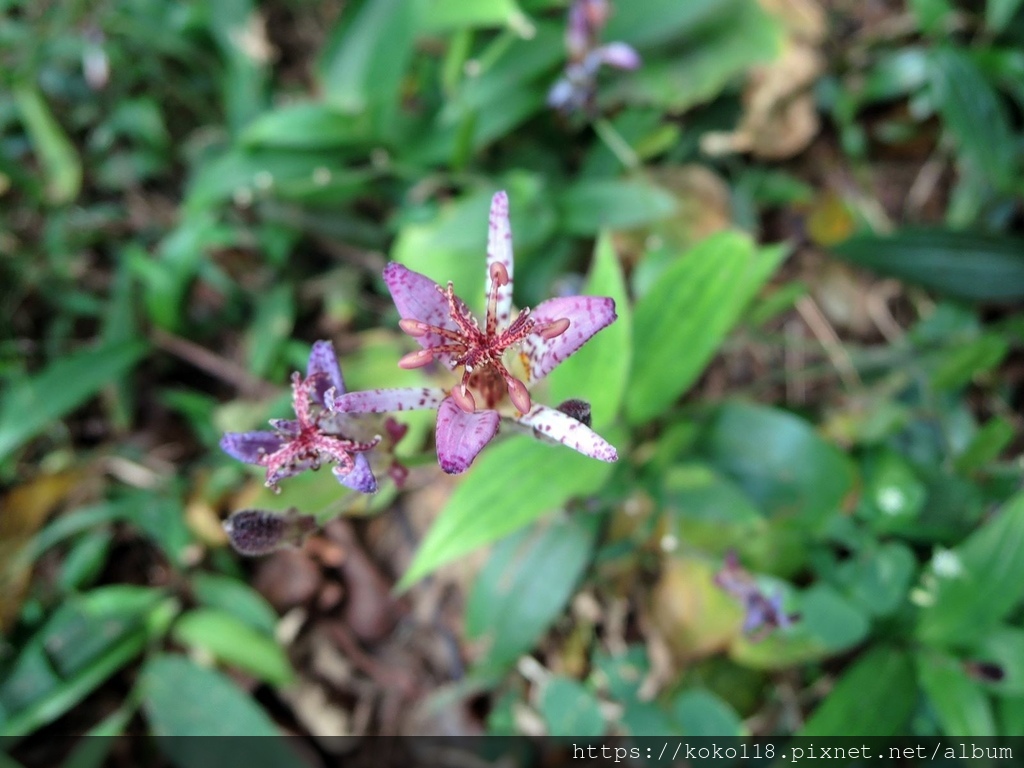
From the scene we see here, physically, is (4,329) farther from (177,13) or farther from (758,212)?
(758,212)

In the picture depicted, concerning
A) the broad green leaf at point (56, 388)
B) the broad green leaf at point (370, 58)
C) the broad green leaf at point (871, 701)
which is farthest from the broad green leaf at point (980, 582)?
the broad green leaf at point (56, 388)

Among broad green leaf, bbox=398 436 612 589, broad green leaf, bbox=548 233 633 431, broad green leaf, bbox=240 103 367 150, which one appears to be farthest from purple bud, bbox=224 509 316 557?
broad green leaf, bbox=240 103 367 150

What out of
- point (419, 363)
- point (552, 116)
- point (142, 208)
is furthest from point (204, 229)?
point (419, 363)

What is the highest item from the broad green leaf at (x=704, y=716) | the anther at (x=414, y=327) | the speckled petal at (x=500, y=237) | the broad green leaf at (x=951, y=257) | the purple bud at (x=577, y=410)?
the speckled petal at (x=500, y=237)

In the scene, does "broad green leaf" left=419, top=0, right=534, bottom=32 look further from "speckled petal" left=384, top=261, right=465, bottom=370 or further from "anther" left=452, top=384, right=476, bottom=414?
"anther" left=452, top=384, right=476, bottom=414

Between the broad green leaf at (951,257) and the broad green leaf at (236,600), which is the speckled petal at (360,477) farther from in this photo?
the broad green leaf at (951,257)

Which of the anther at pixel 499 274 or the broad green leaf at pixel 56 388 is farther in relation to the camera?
the broad green leaf at pixel 56 388
